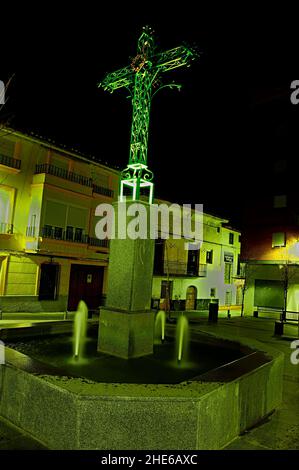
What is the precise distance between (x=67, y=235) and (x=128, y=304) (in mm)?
16284

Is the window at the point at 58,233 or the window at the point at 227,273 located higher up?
the window at the point at 58,233

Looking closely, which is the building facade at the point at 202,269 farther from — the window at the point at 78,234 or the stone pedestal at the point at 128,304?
the stone pedestal at the point at 128,304

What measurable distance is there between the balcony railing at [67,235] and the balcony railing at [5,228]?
1065mm

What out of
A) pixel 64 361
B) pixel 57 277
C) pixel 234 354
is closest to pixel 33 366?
pixel 64 361

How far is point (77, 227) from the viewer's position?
2302 centimetres

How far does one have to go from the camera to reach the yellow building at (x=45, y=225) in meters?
19.7

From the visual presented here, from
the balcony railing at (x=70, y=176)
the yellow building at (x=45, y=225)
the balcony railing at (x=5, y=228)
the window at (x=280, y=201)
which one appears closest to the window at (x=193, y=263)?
the window at (x=280, y=201)

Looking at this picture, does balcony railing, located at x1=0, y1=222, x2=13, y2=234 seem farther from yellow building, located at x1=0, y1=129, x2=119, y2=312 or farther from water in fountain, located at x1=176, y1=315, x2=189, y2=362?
water in fountain, located at x1=176, y1=315, x2=189, y2=362

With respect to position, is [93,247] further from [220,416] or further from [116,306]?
[220,416]

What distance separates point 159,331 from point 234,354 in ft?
8.06

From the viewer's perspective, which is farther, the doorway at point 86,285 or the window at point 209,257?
the window at point 209,257

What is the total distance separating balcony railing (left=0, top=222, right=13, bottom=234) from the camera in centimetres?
1948
